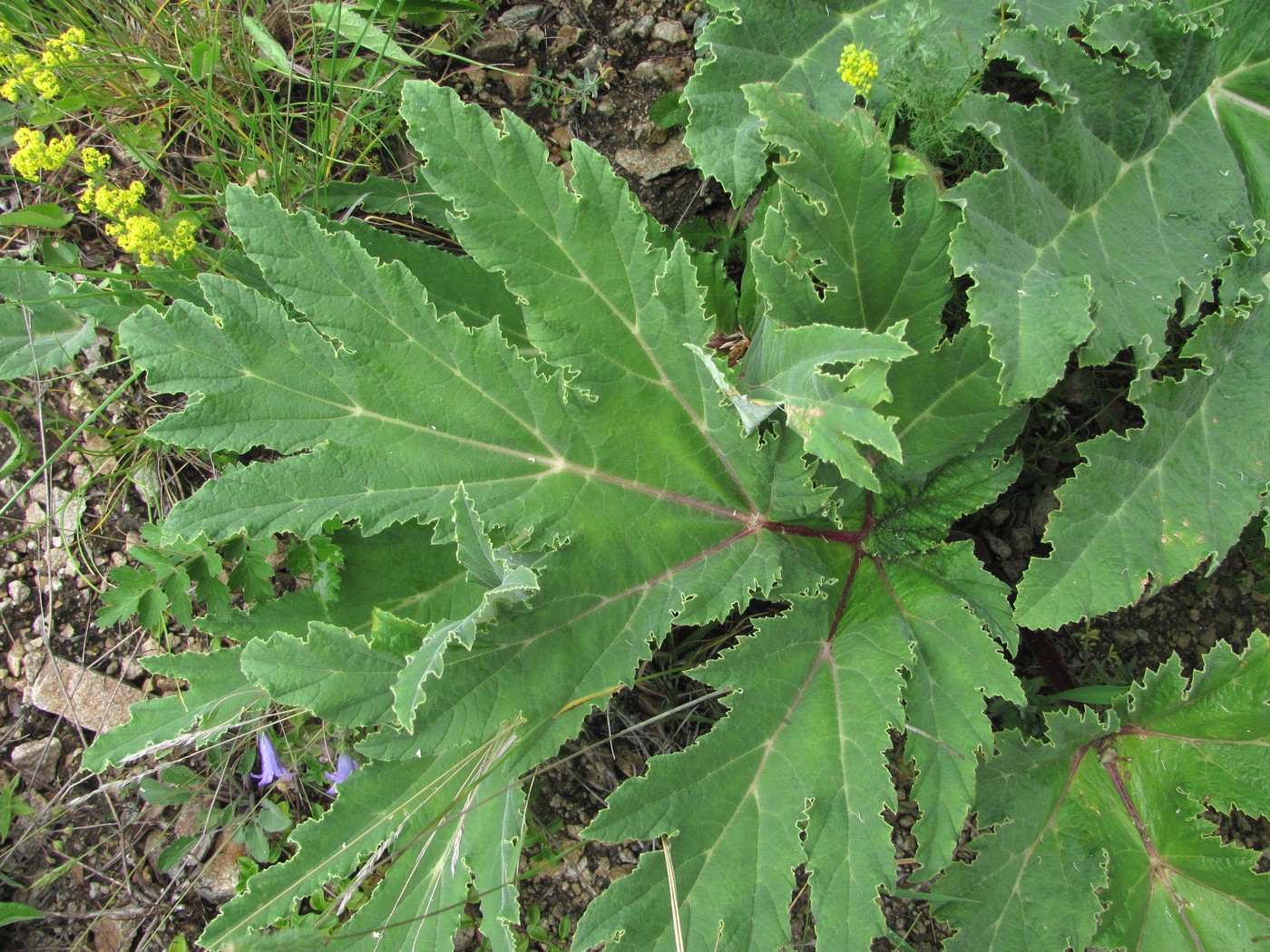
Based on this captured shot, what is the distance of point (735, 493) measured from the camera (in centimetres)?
224

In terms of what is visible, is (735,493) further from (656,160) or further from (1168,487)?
(656,160)

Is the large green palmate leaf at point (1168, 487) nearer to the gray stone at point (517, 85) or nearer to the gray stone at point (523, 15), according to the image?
the gray stone at point (517, 85)

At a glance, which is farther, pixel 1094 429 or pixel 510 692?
pixel 1094 429

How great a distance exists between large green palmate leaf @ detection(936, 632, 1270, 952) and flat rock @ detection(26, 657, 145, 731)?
2.40 m

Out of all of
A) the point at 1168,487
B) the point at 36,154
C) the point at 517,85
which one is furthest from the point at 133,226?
the point at 1168,487

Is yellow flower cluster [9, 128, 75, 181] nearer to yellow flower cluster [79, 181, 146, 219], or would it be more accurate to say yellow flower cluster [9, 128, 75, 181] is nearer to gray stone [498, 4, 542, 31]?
yellow flower cluster [79, 181, 146, 219]

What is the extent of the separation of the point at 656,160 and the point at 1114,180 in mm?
1247

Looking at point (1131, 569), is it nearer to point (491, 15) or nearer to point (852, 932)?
point (852, 932)

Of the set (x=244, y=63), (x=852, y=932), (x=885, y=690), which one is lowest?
(x=852, y=932)

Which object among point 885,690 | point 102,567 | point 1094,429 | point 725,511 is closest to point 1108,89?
point 1094,429

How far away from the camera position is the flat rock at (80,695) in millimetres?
2879

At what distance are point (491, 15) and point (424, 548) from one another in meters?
1.73

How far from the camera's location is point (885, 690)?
77.9 inches

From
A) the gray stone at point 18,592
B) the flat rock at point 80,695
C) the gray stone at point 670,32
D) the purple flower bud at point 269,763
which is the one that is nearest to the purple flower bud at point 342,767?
the purple flower bud at point 269,763
